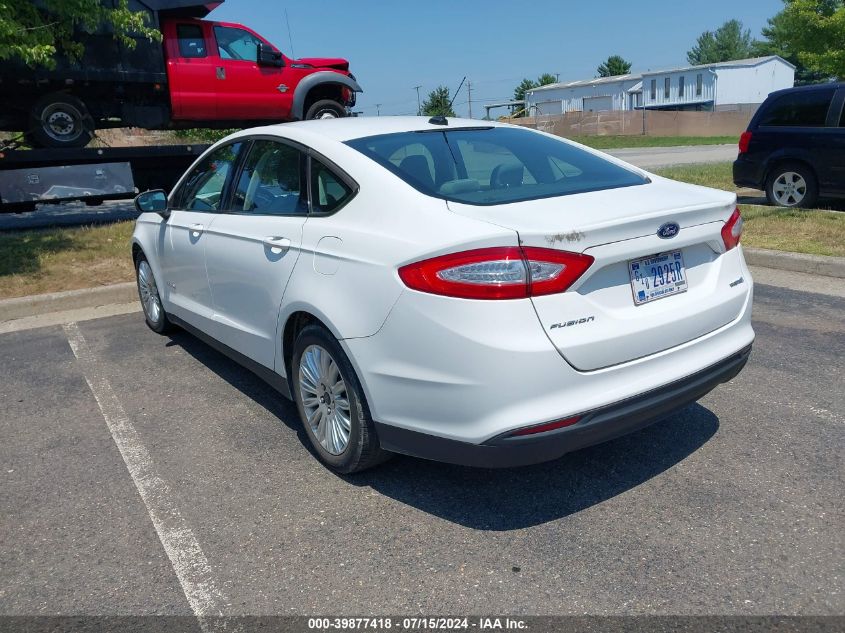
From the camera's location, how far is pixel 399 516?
307cm

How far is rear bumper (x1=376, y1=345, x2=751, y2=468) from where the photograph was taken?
8.79 ft

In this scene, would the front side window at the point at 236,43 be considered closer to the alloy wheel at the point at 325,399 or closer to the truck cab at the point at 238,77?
the truck cab at the point at 238,77

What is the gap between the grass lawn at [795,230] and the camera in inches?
291

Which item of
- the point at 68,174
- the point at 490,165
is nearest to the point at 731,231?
the point at 490,165

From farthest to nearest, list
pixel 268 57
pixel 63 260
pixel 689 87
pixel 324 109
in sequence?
1. pixel 689 87
2. pixel 324 109
3. pixel 268 57
4. pixel 63 260

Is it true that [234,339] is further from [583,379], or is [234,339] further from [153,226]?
[583,379]

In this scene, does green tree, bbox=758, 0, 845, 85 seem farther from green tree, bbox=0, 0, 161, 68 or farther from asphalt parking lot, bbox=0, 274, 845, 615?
asphalt parking lot, bbox=0, 274, 845, 615

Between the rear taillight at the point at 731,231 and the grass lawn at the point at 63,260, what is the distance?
623cm

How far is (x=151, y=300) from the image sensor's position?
231 inches

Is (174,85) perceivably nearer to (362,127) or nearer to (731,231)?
(362,127)

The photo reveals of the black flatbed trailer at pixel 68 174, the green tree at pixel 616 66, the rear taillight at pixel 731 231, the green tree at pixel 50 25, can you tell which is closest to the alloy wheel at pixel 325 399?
the rear taillight at pixel 731 231

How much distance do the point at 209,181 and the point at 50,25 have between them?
6.00 meters

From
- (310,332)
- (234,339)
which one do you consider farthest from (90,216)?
(310,332)

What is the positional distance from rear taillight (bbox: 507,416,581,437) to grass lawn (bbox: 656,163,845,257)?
5.60 meters
